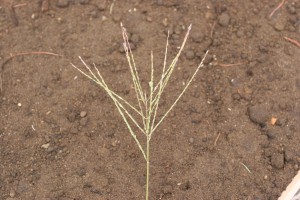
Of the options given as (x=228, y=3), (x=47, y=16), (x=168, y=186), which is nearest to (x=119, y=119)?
(x=168, y=186)

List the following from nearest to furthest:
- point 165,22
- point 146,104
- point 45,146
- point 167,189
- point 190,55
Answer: point 146,104
point 167,189
point 45,146
point 190,55
point 165,22

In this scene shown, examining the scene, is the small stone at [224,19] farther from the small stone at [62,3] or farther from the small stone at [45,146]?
the small stone at [45,146]

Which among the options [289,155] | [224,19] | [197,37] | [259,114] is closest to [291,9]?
[224,19]

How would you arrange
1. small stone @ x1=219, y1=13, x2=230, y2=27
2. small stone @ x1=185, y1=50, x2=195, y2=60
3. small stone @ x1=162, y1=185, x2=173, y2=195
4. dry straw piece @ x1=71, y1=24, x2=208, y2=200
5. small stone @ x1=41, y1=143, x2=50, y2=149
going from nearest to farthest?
1. dry straw piece @ x1=71, y1=24, x2=208, y2=200
2. small stone @ x1=162, y1=185, x2=173, y2=195
3. small stone @ x1=41, y1=143, x2=50, y2=149
4. small stone @ x1=185, y1=50, x2=195, y2=60
5. small stone @ x1=219, y1=13, x2=230, y2=27

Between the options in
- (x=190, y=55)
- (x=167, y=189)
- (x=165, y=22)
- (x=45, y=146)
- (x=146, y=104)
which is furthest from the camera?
(x=165, y=22)

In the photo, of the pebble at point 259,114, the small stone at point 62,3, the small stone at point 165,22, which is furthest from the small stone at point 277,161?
the small stone at point 62,3

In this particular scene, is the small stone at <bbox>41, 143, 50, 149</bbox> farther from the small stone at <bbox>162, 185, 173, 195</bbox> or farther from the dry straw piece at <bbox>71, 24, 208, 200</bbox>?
the small stone at <bbox>162, 185, 173, 195</bbox>

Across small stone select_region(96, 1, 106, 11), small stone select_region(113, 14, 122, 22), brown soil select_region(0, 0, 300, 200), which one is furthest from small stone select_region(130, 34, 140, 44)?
small stone select_region(96, 1, 106, 11)

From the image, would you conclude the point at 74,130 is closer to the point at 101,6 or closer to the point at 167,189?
the point at 167,189
